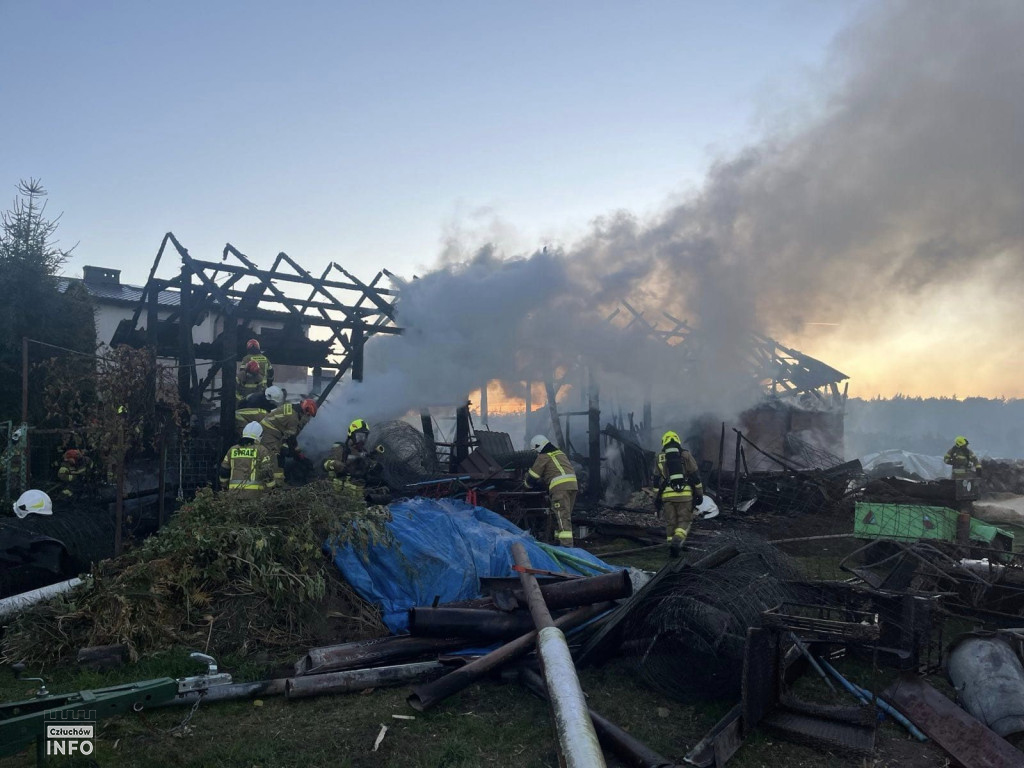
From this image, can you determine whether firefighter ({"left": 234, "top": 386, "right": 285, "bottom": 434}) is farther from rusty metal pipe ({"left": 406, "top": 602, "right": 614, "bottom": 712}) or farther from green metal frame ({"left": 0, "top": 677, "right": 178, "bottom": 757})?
Result: green metal frame ({"left": 0, "top": 677, "right": 178, "bottom": 757})

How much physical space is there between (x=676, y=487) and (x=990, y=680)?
5.88 m

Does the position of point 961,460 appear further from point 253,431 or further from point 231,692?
point 231,692

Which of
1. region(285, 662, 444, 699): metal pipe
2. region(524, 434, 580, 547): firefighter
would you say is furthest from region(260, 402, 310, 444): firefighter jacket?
region(285, 662, 444, 699): metal pipe

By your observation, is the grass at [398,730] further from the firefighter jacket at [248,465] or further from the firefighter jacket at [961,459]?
the firefighter jacket at [961,459]

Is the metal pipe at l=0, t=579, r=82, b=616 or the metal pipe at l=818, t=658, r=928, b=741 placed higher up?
the metal pipe at l=0, t=579, r=82, b=616

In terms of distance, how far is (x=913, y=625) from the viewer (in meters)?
4.57

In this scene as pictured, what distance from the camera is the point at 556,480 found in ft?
33.9

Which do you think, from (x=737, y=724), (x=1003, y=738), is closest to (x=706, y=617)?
(x=737, y=724)

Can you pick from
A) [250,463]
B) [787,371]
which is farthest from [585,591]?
[787,371]

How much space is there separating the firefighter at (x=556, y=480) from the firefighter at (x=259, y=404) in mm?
4069

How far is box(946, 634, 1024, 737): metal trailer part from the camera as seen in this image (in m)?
4.34

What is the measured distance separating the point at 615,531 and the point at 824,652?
22.6 ft

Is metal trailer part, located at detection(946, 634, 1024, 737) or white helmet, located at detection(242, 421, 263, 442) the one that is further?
white helmet, located at detection(242, 421, 263, 442)

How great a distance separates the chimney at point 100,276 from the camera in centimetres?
2691
